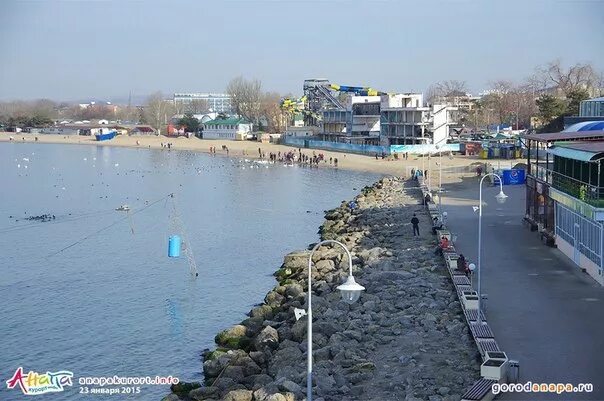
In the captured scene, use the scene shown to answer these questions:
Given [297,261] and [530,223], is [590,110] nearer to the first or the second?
[530,223]

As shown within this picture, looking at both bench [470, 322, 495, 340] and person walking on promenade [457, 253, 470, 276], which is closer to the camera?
bench [470, 322, 495, 340]

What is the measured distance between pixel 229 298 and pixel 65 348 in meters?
5.57

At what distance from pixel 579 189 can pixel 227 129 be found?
84.6 m

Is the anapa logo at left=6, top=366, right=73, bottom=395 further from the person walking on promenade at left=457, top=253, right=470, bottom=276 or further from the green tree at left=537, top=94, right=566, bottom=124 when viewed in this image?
the green tree at left=537, top=94, right=566, bottom=124

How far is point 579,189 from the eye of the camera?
789 inches

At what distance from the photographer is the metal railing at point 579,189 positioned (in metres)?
18.2

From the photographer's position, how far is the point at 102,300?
72.4ft

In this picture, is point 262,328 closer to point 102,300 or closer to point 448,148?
point 102,300

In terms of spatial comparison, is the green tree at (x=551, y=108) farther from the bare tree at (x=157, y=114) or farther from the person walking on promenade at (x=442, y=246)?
the bare tree at (x=157, y=114)

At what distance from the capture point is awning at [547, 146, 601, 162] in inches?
728

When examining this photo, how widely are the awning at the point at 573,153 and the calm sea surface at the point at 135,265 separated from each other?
29.7ft

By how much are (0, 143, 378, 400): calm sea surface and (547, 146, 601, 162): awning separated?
9.06 m

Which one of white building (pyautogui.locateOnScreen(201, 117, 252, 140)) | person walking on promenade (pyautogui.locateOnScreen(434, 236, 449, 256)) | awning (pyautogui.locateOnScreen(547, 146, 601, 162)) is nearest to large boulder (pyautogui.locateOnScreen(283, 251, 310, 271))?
person walking on promenade (pyautogui.locateOnScreen(434, 236, 449, 256))

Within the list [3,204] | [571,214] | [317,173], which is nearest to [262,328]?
[571,214]
